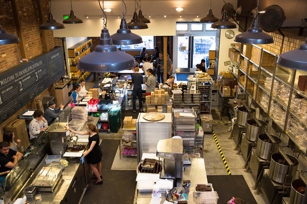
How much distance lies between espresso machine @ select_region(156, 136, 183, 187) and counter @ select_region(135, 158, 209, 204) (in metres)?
0.26

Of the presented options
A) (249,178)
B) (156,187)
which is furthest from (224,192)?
(156,187)

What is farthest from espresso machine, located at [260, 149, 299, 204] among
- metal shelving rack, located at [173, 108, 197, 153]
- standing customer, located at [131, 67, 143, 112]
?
standing customer, located at [131, 67, 143, 112]

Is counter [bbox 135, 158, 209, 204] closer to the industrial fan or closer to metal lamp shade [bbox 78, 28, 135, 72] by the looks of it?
metal lamp shade [bbox 78, 28, 135, 72]

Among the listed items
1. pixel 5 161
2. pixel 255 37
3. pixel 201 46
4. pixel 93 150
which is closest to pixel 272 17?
pixel 255 37

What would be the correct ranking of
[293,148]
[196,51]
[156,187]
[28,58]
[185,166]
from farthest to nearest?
1. [196,51]
2. [28,58]
3. [293,148]
4. [185,166]
5. [156,187]

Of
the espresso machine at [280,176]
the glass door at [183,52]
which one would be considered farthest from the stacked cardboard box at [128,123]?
the glass door at [183,52]

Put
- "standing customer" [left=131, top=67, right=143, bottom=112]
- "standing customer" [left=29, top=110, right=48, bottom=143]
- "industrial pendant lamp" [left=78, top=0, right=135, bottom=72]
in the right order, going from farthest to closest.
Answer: "standing customer" [left=131, top=67, right=143, bottom=112] → "standing customer" [left=29, top=110, right=48, bottom=143] → "industrial pendant lamp" [left=78, top=0, right=135, bottom=72]

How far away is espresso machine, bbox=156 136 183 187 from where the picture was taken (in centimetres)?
409

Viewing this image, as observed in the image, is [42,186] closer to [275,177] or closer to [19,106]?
[19,106]

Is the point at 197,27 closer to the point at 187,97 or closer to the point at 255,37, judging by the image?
the point at 187,97

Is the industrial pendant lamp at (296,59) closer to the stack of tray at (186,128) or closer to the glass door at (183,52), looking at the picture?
the stack of tray at (186,128)

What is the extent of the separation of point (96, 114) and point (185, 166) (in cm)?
406

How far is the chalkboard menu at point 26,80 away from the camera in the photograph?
6309mm

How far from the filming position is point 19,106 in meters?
6.93
